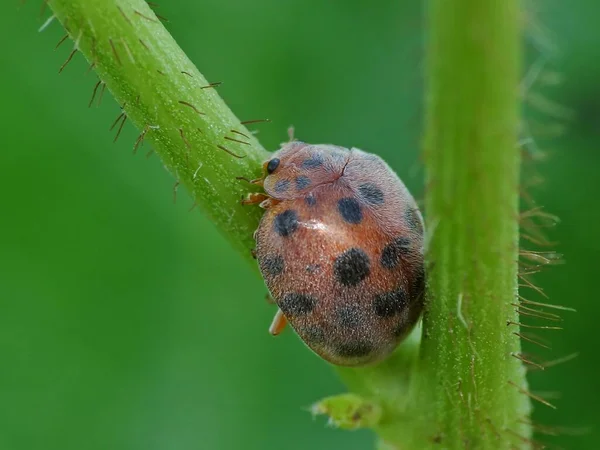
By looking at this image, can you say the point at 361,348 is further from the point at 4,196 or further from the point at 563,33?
the point at 563,33

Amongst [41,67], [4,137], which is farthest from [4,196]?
[41,67]

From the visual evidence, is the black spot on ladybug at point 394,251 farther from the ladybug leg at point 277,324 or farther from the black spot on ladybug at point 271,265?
the ladybug leg at point 277,324

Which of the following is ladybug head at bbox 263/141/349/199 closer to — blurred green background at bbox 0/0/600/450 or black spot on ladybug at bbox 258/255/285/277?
black spot on ladybug at bbox 258/255/285/277

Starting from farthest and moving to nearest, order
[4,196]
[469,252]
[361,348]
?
1. [4,196]
2. [361,348]
3. [469,252]

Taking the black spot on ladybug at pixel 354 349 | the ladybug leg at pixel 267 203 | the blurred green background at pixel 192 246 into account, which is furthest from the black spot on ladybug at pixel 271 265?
the blurred green background at pixel 192 246

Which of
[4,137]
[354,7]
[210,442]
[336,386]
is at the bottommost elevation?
[336,386]

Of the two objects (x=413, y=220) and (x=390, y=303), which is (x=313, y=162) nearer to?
(x=413, y=220)

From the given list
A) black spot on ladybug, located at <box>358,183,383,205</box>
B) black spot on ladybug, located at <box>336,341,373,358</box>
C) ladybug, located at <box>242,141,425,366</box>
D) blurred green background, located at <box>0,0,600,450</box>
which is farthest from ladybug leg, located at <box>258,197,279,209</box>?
blurred green background, located at <box>0,0,600,450</box>
